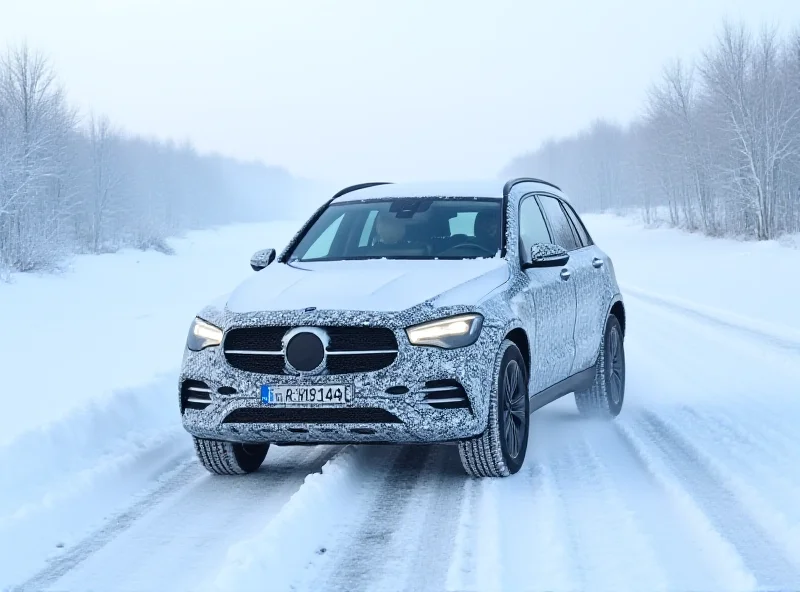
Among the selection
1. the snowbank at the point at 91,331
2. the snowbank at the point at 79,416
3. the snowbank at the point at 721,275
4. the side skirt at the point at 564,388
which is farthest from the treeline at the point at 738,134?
the side skirt at the point at 564,388

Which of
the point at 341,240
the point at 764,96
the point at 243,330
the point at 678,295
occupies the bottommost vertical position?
the point at 678,295

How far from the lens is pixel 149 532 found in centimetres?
467

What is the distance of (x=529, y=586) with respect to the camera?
3656mm

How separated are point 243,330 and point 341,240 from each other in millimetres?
1764

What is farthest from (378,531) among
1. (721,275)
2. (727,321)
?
(721,275)

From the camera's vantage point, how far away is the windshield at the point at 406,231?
6379 mm

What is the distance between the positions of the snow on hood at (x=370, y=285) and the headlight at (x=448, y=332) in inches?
4.9

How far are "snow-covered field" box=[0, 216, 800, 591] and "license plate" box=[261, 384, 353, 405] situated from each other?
0.43 metres

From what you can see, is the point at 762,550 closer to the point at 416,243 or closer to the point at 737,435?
the point at 737,435

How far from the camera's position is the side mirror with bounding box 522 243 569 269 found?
6121 millimetres

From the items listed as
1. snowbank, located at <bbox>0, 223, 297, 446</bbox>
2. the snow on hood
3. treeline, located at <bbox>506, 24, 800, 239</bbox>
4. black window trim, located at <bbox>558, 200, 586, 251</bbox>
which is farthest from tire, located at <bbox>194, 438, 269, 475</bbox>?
treeline, located at <bbox>506, 24, 800, 239</bbox>

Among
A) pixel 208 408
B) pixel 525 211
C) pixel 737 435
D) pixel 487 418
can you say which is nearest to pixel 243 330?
pixel 208 408

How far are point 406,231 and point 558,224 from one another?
1481 mm

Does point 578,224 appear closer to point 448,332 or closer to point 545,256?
point 545,256
